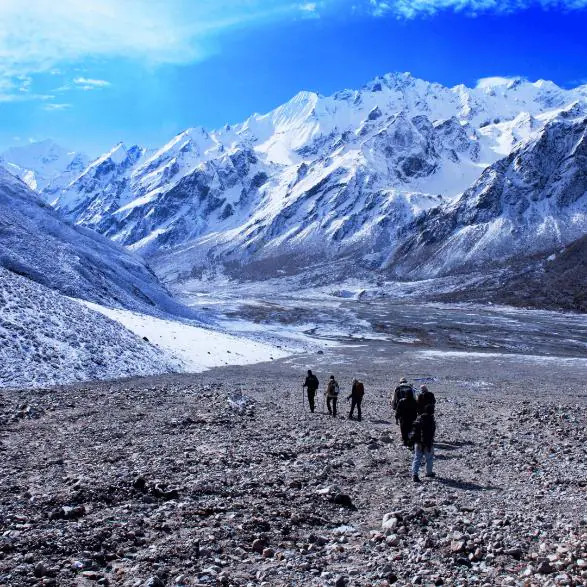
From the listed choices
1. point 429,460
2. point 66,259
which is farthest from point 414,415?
point 66,259

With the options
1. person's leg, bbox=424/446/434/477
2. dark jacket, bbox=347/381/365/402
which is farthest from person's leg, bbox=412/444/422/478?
dark jacket, bbox=347/381/365/402

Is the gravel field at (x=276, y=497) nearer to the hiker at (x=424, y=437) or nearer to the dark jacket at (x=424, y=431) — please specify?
the hiker at (x=424, y=437)

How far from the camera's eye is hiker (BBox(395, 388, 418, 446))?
18500 mm

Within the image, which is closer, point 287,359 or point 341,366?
point 341,366

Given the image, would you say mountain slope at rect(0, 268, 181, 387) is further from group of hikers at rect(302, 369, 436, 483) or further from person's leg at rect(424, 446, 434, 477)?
person's leg at rect(424, 446, 434, 477)

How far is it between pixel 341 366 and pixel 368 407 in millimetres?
22524

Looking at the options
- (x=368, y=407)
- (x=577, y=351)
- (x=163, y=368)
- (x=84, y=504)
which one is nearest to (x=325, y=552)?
(x=84, y=504)

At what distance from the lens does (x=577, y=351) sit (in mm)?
71438

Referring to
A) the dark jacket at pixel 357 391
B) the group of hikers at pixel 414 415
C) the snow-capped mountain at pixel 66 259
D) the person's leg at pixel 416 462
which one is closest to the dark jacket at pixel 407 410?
the group of hikers at pixel 414 415

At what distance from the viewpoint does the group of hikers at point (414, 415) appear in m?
14.6

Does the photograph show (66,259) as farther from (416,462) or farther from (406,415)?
(416,462)

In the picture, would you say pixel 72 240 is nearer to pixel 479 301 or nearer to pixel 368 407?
Answer: pixel 368 407

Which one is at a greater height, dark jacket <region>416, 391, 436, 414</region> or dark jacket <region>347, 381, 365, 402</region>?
dark jacket <region>416, 391, 436, 414</region>

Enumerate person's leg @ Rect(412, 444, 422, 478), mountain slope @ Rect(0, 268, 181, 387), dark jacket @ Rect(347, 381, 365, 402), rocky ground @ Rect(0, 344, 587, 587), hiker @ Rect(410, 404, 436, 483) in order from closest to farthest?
1. rocky ground @ Rect(0, 344, 587, 587)
2. person's leg @ Rect(412, 444, 422, 478)
3. hiker @ Rect(410, 404, 436, 483)
4. dark jacket @ Rect(347, 381, 365, 402)
5. mountain slope @ Rect(0, 268, 181, 387)
